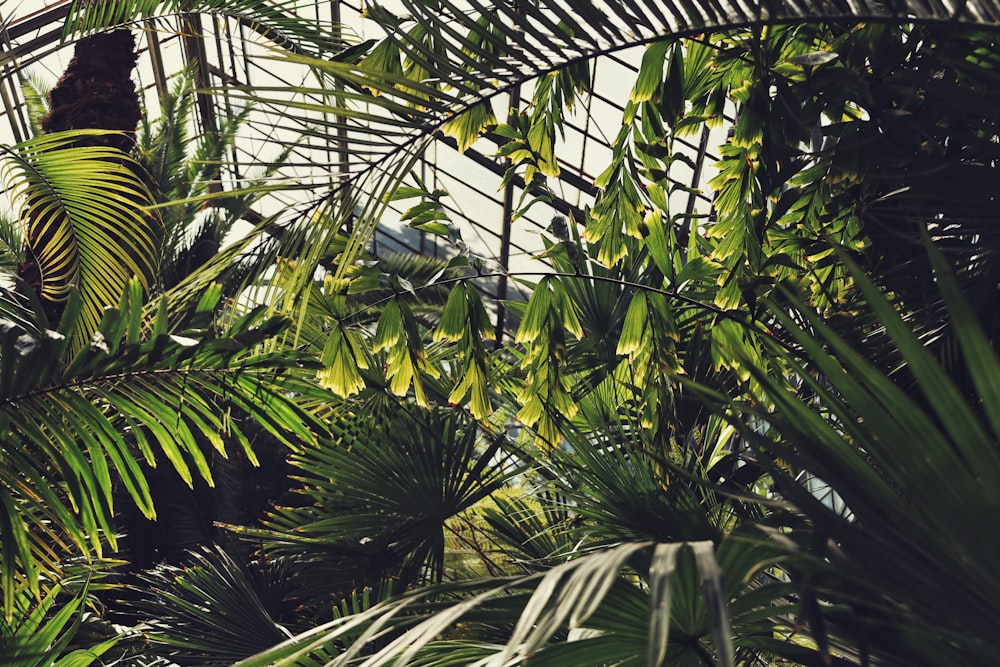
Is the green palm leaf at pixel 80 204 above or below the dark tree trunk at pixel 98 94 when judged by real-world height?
below

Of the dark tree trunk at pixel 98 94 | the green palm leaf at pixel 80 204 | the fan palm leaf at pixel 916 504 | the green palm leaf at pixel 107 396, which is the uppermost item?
the dark tree trunk at pixel 98 94

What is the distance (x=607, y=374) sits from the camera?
9.90ft

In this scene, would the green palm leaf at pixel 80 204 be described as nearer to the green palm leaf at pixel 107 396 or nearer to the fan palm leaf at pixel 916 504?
the green palm leaf at pixel 107 396

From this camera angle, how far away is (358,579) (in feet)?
8.78

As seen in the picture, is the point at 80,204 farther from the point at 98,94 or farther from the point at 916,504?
the point at 916,504

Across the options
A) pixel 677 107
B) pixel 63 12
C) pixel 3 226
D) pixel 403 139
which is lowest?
pixel 403 139

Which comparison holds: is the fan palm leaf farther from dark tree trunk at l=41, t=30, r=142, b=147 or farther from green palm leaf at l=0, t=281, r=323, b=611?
dark tree trunk at l=41, t=30, r=142, b=147

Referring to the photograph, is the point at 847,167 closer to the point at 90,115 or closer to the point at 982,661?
the point at 982,661

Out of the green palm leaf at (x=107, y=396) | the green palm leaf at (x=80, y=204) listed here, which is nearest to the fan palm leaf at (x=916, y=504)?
the green palm leaf at (x=107, y=396)

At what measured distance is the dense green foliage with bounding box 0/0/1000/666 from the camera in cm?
79

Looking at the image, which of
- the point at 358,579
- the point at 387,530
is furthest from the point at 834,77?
the point at 358,579

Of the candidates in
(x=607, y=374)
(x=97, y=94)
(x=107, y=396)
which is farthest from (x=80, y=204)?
(x=607, y=374)

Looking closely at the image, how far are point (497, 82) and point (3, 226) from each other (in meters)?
6.56

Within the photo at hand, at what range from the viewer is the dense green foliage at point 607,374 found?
2.60 feet
